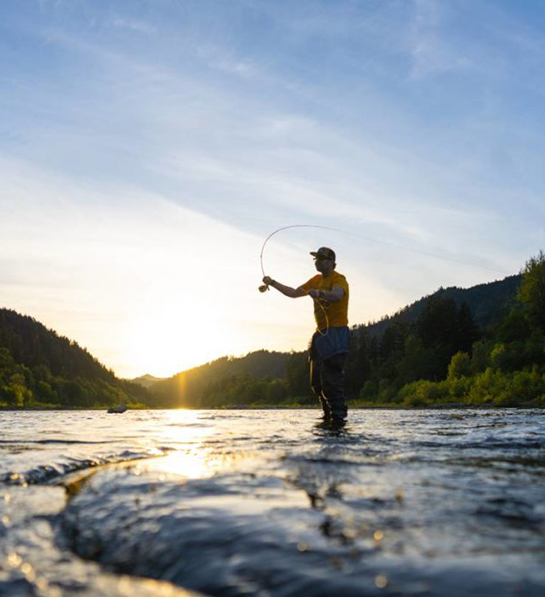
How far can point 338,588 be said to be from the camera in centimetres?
166

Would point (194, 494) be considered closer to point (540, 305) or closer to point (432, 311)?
point (540, 305)

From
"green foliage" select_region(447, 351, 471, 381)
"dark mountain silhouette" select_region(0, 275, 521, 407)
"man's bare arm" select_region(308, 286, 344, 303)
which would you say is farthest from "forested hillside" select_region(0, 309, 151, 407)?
"man's bare arm" select_region(308, 286, 344, 303)

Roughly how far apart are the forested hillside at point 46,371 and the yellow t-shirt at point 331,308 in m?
112

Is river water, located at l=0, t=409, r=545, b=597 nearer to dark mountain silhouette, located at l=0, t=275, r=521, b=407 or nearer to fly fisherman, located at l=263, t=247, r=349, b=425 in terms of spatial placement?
fly fisherman, located at l=263, t=247, r=349, b=425

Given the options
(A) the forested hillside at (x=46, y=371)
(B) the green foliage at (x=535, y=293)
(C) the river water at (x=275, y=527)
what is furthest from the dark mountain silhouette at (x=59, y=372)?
(C) the river water at (x=275, y=527)

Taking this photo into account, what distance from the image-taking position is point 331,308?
416 inches

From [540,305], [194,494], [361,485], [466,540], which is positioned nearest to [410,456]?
[361,485]

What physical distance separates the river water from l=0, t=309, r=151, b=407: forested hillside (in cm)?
11776

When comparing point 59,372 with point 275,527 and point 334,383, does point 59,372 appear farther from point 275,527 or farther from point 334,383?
point 275,527

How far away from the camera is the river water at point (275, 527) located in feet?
5.73

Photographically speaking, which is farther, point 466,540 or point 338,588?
point 466,540

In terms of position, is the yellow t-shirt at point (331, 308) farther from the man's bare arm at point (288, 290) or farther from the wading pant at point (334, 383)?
the wading pant at point (334, 383)

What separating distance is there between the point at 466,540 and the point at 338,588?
2.40 feet

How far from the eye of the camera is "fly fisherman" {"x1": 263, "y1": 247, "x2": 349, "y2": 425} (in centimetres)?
1040
